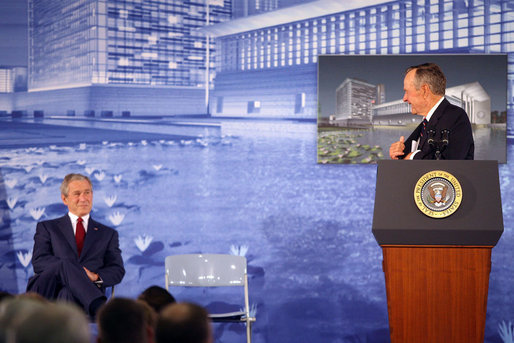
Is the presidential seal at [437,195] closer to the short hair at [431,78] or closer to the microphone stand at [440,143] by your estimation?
the microphone stand at [440,143]

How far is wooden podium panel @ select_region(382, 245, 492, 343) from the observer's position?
304 centimetres

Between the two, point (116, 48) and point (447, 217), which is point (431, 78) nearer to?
point (447, 217)

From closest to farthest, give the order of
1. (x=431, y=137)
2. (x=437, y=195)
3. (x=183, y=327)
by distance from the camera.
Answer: (x=183, y=327) < (x=437, y=195) < (x=431, y=137)

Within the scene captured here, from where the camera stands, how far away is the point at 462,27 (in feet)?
17.2

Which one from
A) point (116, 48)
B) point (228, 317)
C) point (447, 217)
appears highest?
point (116, 48)

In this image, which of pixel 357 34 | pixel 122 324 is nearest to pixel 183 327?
pixel 122 324

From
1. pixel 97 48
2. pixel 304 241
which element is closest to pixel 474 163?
pixel 304 241

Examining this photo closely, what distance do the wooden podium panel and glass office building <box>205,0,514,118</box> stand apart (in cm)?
244

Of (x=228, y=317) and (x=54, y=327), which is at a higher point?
(x=54, y=327)

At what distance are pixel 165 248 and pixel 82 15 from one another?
2182mm

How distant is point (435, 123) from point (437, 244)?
25.1 inches

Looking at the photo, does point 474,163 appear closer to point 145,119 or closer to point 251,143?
point 251,143

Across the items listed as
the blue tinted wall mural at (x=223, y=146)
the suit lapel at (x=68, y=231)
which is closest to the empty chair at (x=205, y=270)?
the blue tinted wall mural at (x=223, y=146)

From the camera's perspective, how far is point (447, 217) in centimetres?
302
